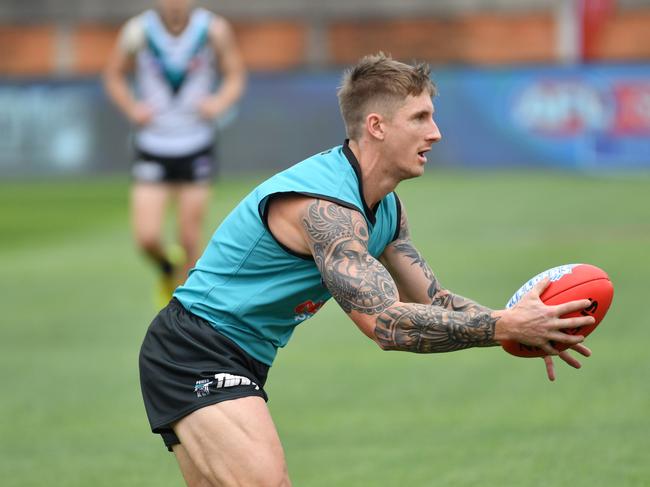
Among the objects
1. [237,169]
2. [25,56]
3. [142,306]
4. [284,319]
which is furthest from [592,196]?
[25,56]

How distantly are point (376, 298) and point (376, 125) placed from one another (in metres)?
0.76

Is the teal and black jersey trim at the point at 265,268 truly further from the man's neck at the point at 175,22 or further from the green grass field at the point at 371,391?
the man's neck at the point at 175,22

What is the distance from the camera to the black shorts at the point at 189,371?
17.2 feet

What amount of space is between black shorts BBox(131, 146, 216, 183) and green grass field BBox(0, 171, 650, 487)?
4.77 ft

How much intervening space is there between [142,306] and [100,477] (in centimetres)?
621

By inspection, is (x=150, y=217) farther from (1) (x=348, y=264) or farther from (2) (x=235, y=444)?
(1) (x=348, y=264)

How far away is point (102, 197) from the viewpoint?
25.5m

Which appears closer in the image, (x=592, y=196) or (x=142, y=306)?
(x=142, y=306)

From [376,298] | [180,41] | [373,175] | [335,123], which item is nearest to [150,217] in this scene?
[180,41]

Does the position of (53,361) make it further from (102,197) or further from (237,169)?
(237,169)

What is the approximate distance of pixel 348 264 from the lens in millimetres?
4922

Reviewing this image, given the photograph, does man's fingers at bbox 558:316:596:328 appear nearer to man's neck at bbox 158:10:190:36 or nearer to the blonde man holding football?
the blonde man holding football

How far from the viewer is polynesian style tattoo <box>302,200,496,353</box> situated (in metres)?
4.84

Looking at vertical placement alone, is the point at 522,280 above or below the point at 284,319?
below
